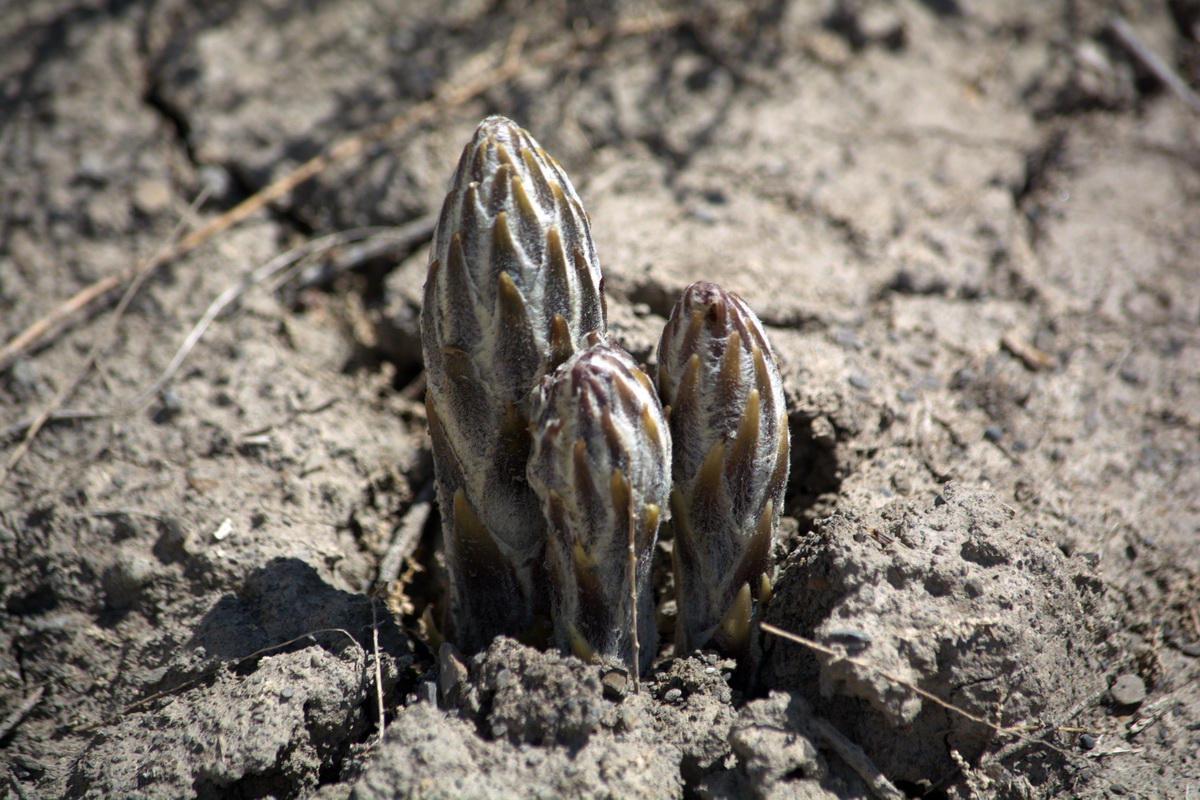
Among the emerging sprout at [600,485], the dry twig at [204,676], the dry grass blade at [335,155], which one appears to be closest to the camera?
the emerging sprout at [600,485]

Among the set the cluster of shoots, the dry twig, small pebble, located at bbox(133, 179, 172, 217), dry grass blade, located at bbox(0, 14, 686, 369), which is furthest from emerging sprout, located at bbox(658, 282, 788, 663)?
small pebble, located at bbox(133, 179, 172, 217)

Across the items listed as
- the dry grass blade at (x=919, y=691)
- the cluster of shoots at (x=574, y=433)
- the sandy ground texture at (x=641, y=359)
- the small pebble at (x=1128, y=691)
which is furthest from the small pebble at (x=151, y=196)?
the small pebble at (x=1128, y=691)

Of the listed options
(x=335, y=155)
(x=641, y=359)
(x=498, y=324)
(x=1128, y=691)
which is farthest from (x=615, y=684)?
(x=335, y=155)

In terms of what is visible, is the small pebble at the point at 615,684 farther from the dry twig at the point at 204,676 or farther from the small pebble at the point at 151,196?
the small pebble at the point at 151,196

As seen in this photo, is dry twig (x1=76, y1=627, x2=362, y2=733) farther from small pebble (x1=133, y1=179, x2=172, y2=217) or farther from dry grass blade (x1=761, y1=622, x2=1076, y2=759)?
small pebble (x1=133, y1=179, x2=172, y2=217)

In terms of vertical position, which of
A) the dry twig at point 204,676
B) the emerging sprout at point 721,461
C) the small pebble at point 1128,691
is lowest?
the small pebble at point 1128,691

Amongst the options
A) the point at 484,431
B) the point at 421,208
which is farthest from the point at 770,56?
the point at 484,431
